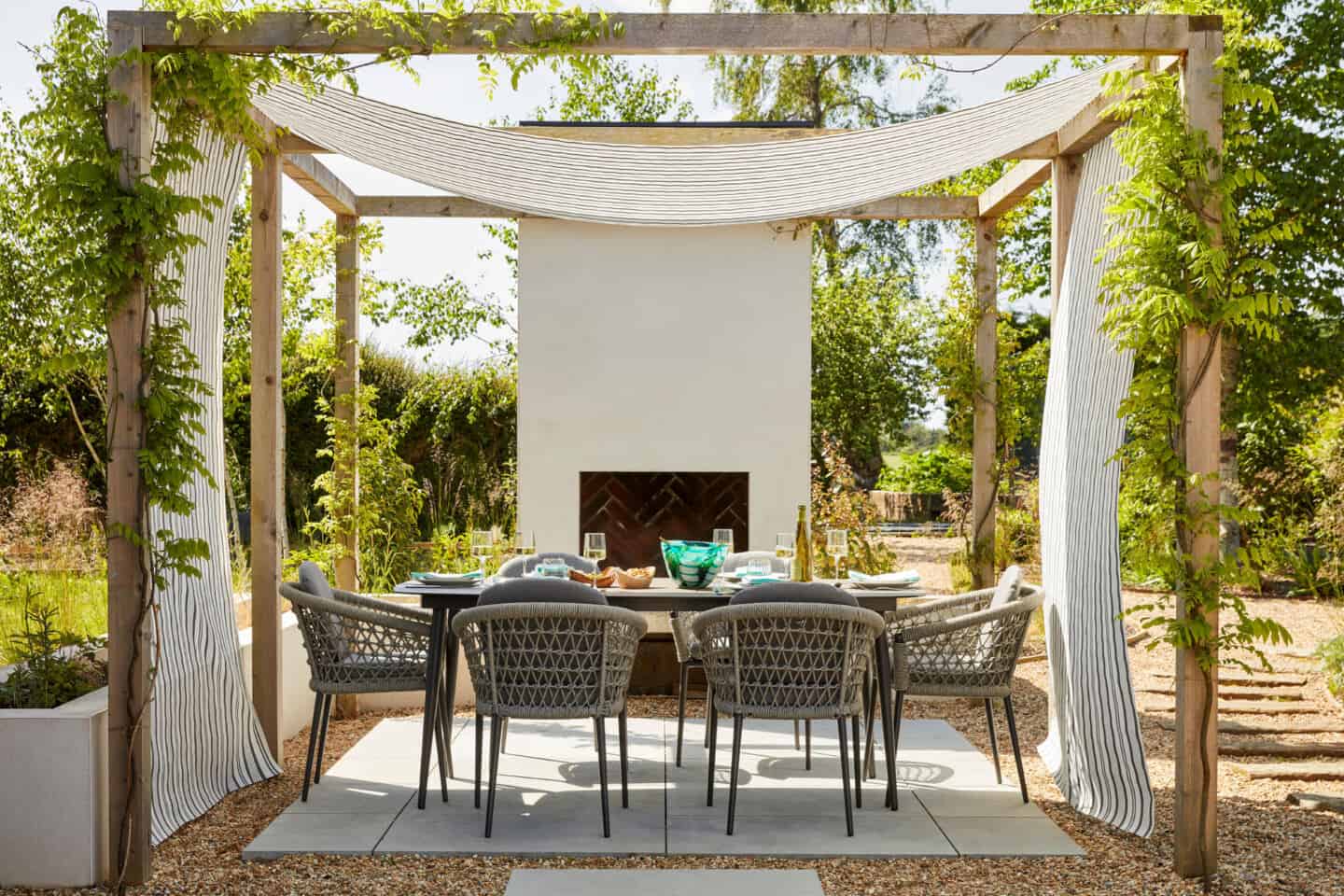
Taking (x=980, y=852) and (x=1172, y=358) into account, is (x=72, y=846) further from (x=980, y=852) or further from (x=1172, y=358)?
(x=1172, y=358)

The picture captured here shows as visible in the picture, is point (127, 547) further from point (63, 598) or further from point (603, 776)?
point (63, 598)

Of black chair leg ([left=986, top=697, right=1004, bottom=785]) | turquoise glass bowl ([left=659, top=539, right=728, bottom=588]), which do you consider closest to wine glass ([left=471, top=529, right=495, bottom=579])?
turquoise glass bowl ([left=659, top=539, right=728, bottom=588])

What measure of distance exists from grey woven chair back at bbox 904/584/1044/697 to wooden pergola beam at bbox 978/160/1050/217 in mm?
2207

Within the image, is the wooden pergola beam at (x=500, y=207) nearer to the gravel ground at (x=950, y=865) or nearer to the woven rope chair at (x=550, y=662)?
the woven rope chair at (x=550, y=662)

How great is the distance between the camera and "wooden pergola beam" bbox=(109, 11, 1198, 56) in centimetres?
368

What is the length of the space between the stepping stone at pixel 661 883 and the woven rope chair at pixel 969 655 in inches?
45.1

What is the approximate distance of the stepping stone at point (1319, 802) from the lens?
4.32m

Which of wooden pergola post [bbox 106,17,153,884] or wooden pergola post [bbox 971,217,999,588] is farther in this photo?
wooden pergola post [bbox 971,217,999,588]

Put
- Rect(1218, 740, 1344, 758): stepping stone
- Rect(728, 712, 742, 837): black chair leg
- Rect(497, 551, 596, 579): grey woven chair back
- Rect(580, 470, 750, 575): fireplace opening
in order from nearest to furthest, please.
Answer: Rect(728, 712, 742, 837): black chair leg → Rect(1218, 740, 1344, 758): stepping stone → Rect(497, 551, 596, 579): grey woven chair back → Rect(580, 470, 750, 575): fireplace opening

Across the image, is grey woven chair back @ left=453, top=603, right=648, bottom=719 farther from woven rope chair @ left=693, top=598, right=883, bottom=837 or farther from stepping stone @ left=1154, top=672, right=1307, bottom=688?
stepping stone @ left=1154, top=672, right=1307, bottom=688

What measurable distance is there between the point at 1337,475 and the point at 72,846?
30.3 feet

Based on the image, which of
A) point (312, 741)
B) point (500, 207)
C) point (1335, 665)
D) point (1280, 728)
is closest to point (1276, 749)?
point (1280, 728)

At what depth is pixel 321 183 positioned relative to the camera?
5.92m

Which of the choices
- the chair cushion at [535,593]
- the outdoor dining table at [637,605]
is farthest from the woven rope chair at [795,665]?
the chair cushion at [535,593]
